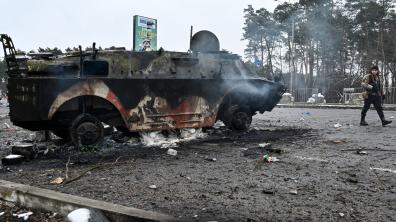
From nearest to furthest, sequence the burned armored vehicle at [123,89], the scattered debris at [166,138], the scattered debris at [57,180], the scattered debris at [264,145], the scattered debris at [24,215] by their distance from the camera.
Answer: the scattered debris at [24,215] < the scattered debris at [57,180] < the burned armored vehicle at [123,89] < the scattered debris at [264,145] < the scattered debris at [166,138]

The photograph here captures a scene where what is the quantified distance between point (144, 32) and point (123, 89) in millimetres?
7837

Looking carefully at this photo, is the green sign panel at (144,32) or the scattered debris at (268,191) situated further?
the green sign panel at (144,32)

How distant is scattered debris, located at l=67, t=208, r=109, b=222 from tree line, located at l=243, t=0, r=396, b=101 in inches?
1301

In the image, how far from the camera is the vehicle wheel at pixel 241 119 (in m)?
10.8

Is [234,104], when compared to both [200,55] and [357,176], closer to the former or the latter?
[200,55]

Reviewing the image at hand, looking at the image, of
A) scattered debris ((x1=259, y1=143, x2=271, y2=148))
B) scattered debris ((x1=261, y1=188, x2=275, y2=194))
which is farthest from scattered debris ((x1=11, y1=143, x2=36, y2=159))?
scattered debris ((x1=261, y1=188, x2=275, y2=194))

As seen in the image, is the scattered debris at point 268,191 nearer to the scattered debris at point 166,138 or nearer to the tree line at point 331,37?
the scattered debris at point 166,138

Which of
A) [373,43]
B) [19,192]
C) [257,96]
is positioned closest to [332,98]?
[373,43]

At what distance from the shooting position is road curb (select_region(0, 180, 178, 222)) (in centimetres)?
404

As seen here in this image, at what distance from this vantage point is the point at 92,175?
623 cm

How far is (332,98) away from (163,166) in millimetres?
37999

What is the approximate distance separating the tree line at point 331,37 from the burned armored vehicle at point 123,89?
26.7 m

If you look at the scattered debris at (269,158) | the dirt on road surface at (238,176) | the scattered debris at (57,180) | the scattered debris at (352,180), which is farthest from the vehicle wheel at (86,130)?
the scattered debris at (352,180)

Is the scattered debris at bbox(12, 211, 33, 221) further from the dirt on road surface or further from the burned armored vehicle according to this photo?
the burned armored vehicle
